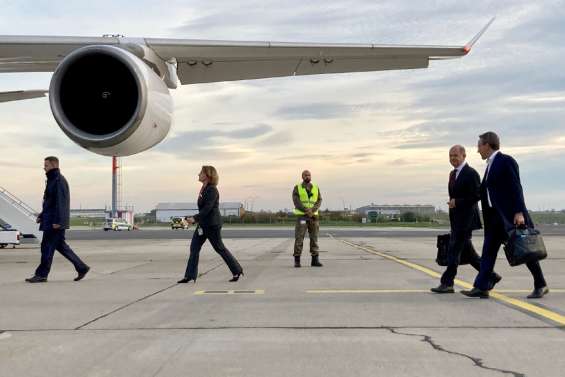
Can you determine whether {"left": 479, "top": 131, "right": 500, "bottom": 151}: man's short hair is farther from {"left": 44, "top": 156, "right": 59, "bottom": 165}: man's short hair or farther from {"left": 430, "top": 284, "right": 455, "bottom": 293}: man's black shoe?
{"left": 44, "top": 156, "right": 59, "bottom": 165}: man's short hair

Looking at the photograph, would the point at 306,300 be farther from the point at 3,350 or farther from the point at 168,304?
the point at 3,350

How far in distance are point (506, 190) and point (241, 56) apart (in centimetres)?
443

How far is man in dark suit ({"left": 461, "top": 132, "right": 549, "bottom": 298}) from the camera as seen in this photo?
248 inches

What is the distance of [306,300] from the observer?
6270 mm

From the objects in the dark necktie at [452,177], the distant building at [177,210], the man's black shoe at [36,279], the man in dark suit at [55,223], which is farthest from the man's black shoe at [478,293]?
the distant building at [177,210]

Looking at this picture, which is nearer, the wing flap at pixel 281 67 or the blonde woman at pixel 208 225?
the blonde woman at pixel 208 225

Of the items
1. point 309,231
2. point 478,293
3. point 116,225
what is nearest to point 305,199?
point 309,231

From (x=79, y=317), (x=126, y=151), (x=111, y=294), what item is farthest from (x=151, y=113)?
(x=79, y=317)

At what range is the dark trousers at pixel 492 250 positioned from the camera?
6391 mm

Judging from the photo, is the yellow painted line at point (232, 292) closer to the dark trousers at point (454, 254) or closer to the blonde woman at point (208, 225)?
the blonde woman at point (208, 225)

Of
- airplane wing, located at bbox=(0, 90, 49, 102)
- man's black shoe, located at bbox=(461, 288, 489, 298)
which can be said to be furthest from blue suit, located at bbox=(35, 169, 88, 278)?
airplane wing, located at bbox=(0, 90, 49, 102)

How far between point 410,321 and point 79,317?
2709 millimetres

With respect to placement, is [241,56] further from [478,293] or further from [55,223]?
[478,293]

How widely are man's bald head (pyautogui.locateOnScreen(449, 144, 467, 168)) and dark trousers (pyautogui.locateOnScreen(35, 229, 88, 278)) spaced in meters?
4.80
